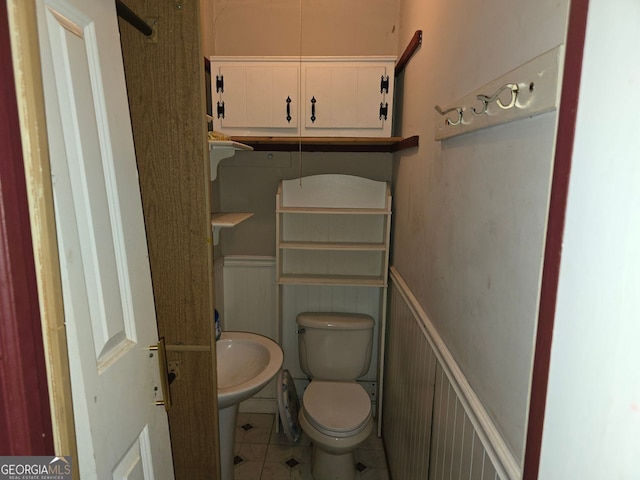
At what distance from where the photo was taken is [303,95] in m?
2.23

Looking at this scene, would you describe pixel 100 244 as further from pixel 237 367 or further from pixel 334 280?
pixel 334 280

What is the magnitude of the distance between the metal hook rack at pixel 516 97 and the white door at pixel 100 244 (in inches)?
32.0

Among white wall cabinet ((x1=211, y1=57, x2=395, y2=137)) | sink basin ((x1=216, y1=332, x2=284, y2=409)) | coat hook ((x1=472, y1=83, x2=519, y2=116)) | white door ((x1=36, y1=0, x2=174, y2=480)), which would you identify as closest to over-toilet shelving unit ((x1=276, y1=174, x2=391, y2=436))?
white wall cabinet ((x1=211, y1=57, x2=395, y2=137))

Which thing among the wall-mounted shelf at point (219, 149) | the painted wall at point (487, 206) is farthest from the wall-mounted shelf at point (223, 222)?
the painted wall at point (487, 206)

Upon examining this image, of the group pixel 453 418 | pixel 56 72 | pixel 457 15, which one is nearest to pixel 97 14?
pixel 56 72

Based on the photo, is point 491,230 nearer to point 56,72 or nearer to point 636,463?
point 636,463

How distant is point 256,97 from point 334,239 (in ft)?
3.18

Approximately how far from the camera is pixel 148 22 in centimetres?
123

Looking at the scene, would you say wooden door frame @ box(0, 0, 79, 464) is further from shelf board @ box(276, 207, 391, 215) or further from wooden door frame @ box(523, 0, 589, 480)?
shelf board @ box(276, 207, 391, 215)

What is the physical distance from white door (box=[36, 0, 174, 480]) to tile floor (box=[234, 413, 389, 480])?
1.48 m

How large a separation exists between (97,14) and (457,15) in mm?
1002

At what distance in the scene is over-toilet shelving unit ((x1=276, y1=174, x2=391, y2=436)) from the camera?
2428mm

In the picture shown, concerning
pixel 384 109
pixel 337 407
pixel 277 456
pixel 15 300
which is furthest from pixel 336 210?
pixel 15 300

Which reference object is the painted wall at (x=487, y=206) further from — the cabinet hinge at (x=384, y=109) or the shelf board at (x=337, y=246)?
the shelf board at (x=337, y=246)
